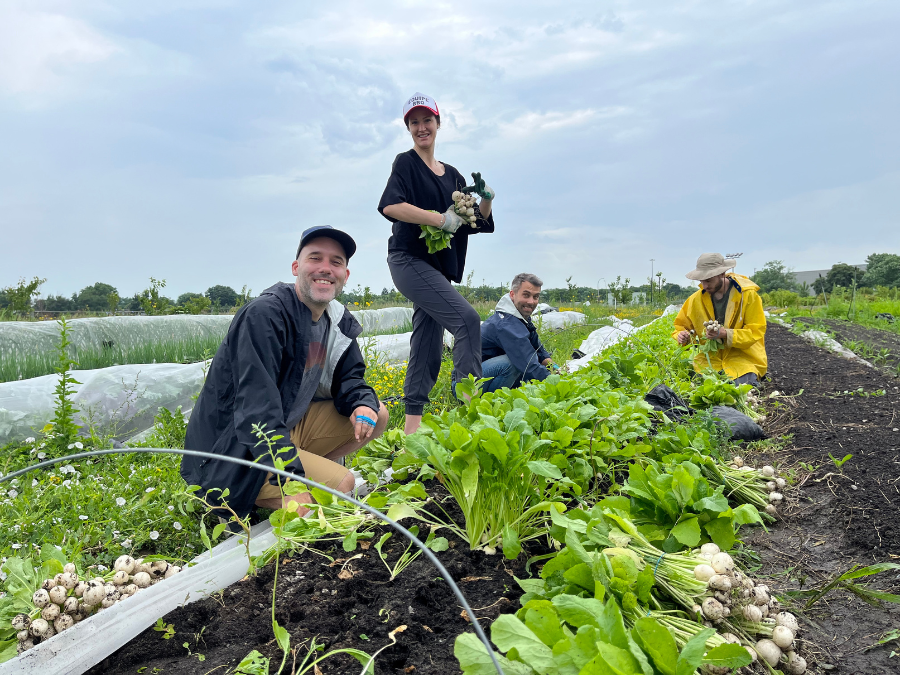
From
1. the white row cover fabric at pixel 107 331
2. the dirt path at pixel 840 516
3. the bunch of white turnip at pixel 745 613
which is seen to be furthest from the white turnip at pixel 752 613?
the white row cover fabric at pixel 107 331

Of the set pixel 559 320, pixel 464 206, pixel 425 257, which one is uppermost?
pixel 464 206

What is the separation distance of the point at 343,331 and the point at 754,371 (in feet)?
11.8

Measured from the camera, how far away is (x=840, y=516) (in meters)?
2.39

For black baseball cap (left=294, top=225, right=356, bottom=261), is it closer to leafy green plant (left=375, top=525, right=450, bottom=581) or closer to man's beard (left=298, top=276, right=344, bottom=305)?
man's beard (left=298, top=276, right=344, bottom=305)

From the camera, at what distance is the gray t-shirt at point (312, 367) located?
273 cm

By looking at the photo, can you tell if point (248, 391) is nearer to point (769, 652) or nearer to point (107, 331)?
point (769, 652)

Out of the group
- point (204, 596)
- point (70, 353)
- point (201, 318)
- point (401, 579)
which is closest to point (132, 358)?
point (70, 353)

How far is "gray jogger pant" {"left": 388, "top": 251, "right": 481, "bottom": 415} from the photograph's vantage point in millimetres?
3553

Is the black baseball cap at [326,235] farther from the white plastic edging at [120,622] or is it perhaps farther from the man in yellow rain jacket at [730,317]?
the man in yellow rain jacket at [730,317]

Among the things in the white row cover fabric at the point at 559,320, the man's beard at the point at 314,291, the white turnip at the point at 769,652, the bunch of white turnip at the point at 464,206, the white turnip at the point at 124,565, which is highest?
the bunch of white turnip at the point at 464,206

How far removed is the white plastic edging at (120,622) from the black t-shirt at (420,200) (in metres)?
2.34

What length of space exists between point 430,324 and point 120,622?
2528mm

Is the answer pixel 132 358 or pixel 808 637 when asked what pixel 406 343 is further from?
pixel 808 637

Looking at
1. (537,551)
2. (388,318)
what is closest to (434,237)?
(537,551)
